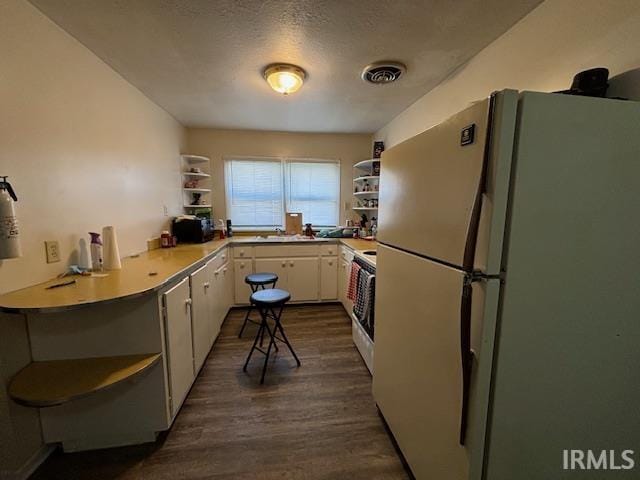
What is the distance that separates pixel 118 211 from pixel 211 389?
1524mm

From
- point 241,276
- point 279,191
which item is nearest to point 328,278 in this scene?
point 241,276

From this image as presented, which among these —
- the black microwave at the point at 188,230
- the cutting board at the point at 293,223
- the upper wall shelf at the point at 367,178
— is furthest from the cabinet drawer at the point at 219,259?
the upper wall shelf at the point at 367,178

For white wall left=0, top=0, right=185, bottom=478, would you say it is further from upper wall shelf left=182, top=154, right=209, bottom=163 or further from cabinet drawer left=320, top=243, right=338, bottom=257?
cabinet drawer left=320, top=243, right=338, bottom=257

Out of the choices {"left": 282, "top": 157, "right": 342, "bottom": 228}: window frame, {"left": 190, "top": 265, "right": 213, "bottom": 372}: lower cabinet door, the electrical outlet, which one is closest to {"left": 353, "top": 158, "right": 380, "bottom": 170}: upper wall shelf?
{"left": 282, "top": 157, "right": 342, "bottom": 228}: window frame

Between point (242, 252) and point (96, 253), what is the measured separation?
158 centimetres

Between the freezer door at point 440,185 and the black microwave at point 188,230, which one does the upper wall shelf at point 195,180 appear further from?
the freezer door at point 440,185

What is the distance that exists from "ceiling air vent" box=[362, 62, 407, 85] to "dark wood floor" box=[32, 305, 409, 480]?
2298 mm

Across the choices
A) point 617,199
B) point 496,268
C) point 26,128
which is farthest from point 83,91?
point 617,199

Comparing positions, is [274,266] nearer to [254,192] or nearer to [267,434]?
[254,192]

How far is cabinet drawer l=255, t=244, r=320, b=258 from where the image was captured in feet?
10.7

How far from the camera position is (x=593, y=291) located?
2.69ft

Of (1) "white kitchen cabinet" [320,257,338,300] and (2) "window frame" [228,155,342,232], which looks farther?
(2) "window frame" [228,155,342,232]

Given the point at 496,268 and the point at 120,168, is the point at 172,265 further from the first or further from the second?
the point at 496,268

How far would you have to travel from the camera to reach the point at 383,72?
6.45ft
